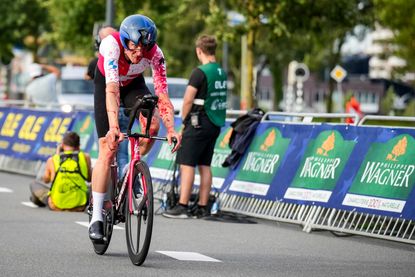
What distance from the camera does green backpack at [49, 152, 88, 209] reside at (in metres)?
14.5

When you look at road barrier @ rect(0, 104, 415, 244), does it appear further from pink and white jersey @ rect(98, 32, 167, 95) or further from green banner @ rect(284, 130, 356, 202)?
pink and white jersey @ rect(98, 32, 167, 95)

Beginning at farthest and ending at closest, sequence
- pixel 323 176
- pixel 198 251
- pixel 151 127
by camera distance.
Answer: pixel 323 176
pixel 198 251
pixel 151 127

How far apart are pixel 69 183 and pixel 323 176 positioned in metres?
2.94

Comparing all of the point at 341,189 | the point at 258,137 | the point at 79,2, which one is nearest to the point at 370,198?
the point at 341,189

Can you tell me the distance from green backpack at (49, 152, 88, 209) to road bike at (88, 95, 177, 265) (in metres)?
4.49

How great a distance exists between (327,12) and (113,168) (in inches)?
792

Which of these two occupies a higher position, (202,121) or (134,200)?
(134,200)

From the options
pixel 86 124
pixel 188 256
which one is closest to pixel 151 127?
pixel 188 256

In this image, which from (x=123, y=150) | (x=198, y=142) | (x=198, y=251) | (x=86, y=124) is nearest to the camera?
(x=198, y=251)

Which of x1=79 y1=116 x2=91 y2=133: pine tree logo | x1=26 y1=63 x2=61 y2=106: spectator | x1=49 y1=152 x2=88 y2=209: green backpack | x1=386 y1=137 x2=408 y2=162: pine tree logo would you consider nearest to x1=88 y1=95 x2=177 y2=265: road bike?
x1=386 y1=137 x2=408 y2=162: pine tree logo

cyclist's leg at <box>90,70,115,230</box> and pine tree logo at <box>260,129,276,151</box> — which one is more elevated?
cyclist's leg at <box>90,70,115,230</box>

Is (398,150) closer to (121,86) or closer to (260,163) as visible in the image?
(260,163)

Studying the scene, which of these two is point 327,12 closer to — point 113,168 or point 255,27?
point 255,27

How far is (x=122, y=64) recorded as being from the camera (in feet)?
32.1
